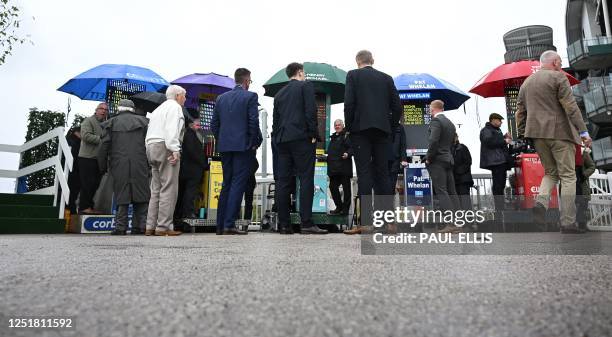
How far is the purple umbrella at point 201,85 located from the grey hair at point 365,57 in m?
4.85

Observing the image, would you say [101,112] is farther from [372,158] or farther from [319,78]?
[372,158]

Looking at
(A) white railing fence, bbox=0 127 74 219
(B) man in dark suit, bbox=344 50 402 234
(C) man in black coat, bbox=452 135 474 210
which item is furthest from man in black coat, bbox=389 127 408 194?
(A) white railing fence, bbox=0 127 74 219

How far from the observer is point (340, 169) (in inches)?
316

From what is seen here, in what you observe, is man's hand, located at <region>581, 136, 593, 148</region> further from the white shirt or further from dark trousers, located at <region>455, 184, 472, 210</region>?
the white shirt

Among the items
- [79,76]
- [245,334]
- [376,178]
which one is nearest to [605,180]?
[376,178]

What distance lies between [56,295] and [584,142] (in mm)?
5458

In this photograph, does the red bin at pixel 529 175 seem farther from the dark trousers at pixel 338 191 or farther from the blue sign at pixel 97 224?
the blue sign at pixel 97 224

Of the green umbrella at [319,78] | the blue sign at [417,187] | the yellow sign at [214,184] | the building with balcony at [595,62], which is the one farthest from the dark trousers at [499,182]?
the building with balcony at [595,62]

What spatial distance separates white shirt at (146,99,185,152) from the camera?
18.5 ft

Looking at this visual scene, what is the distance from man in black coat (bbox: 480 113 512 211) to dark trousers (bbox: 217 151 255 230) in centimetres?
448

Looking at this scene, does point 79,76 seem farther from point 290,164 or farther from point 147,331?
point 147,331

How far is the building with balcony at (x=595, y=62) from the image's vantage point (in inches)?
1152

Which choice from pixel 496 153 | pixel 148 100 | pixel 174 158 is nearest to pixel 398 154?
pixel 496 153

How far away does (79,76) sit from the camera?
9336 mm
